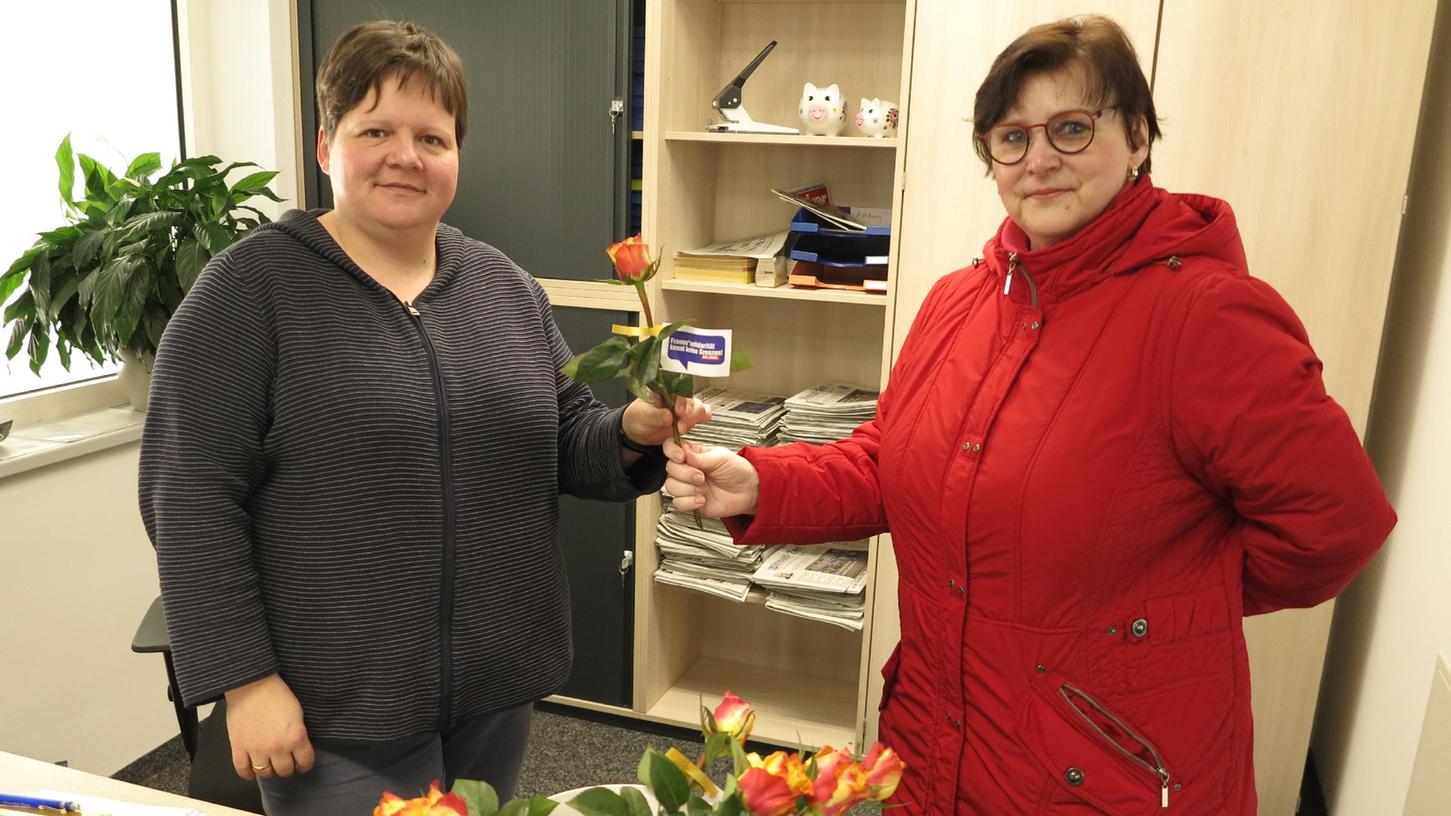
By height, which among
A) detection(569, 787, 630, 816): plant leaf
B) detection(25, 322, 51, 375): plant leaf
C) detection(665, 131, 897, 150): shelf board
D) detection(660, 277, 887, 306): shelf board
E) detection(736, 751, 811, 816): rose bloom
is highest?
detection(665, 131, 897, 150): shelf board

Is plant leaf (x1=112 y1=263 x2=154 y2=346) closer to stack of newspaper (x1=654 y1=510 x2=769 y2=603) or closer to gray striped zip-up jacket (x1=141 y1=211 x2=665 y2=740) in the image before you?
gray striped zip-up jacket (x1=141 y1=211 x2=665 y2=740)

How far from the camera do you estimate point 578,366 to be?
1149 mm

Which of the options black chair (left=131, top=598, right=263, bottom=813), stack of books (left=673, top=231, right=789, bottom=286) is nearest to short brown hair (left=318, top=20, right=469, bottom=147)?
black chair (left=131, top=598, right=263, bottom=813)

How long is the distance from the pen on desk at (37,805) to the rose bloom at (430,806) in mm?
618

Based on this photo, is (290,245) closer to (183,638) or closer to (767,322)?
(183,638)

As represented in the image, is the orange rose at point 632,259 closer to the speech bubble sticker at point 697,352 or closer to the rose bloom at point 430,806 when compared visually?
the speech bubble sticker at point 697,352

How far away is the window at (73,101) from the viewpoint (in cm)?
246

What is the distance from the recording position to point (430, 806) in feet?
2.25

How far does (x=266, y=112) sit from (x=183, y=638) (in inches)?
77.3

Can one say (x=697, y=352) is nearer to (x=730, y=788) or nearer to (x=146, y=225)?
(x=730, y=788)

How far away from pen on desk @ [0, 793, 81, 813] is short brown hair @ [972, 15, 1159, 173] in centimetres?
128

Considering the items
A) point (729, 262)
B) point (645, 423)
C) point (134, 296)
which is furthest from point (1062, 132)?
point (134, 296)

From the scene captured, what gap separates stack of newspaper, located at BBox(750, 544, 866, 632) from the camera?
2662mm

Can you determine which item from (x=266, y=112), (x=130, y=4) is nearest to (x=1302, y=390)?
(x=266, y=112)
